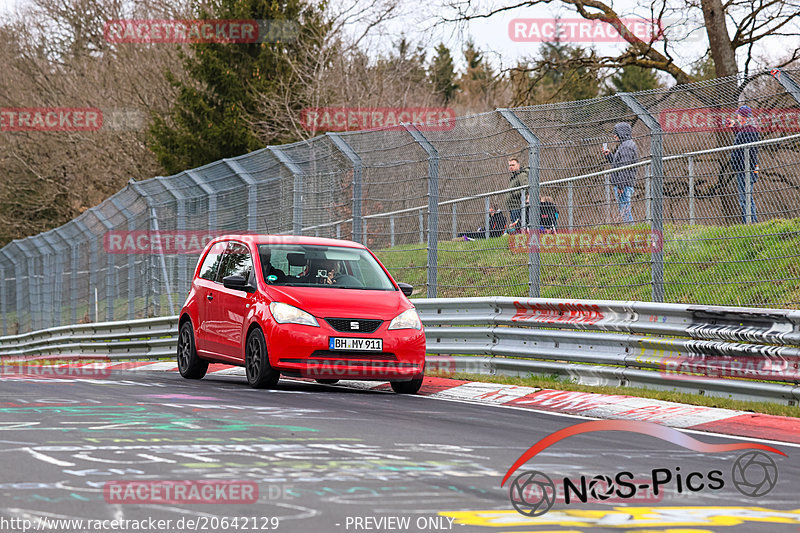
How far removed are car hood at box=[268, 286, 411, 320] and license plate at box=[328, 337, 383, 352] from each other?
0.24m

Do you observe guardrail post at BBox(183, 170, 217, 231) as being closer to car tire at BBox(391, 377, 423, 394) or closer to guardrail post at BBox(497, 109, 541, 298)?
guardrail post at BBox(497, 109, 541, 298)

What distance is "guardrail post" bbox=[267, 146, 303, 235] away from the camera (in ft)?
58.9

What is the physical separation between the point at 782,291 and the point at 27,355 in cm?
2199

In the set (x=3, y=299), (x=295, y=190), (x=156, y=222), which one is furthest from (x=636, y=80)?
(x=295, y=190)

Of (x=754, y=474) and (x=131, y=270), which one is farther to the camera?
(x=131, y=270)

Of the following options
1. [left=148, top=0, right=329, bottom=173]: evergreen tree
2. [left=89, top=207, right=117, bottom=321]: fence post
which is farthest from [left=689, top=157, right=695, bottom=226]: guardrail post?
[left=148, top=0, right=329, bottom=173]: evergreen tree

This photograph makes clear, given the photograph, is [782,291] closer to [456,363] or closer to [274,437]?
[456,363]

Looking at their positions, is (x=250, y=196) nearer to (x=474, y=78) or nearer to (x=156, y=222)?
(x=156, y=222)

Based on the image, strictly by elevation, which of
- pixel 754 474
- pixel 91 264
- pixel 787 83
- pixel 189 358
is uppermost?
pixel 787 83

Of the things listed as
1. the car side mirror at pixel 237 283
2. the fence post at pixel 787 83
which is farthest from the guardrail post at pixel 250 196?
the fence post at pixel 787 83

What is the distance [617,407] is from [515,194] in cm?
394

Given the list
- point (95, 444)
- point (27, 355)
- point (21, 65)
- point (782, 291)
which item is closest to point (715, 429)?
point (782, 291)

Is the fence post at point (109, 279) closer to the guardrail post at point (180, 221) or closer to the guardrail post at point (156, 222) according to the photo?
the guardrail post at point (156, 222)

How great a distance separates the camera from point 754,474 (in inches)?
272
